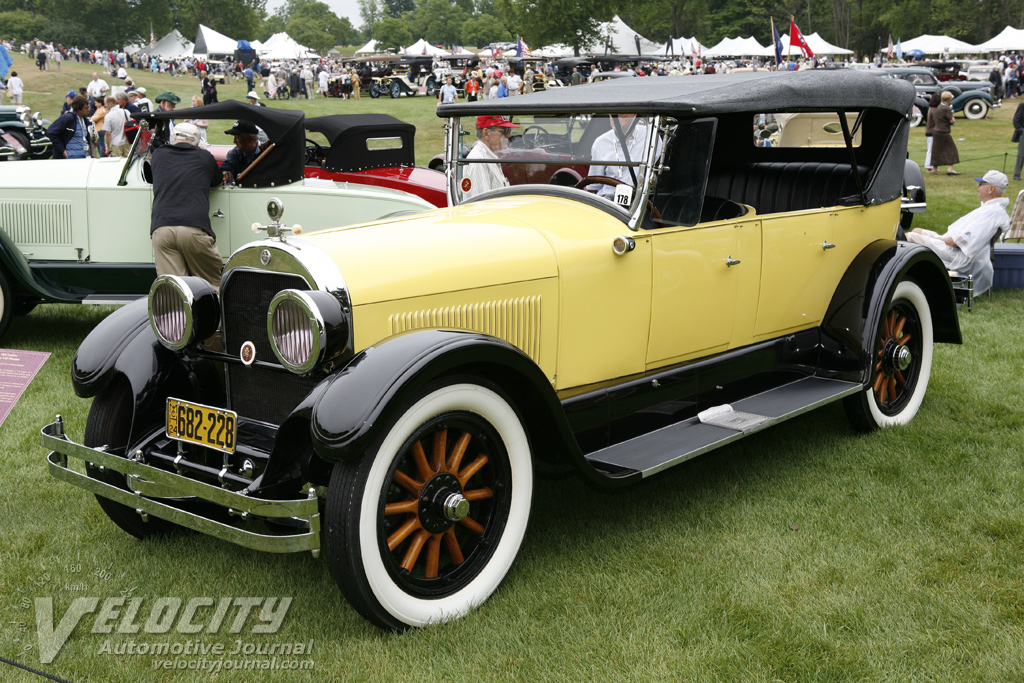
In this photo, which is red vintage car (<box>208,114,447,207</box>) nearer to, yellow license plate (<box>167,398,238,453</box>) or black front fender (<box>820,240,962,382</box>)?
black front fender (<box>820,240,962,382</box>)

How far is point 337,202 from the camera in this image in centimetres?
732

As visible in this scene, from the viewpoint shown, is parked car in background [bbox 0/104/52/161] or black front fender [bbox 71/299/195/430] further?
parked car in background [bbox 0/104/52/161]

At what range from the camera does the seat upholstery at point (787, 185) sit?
5.20m

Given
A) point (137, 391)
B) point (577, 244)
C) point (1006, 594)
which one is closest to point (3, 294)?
point (137, 391)

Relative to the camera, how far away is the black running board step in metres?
3.57

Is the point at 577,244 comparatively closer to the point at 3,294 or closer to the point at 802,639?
the point at 802,639

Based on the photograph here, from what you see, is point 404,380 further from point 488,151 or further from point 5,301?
point 5,301

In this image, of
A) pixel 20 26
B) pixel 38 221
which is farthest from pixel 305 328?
pixel 20 26

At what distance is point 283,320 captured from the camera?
3.04m

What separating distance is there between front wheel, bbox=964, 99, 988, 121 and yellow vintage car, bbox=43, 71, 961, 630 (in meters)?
28.0

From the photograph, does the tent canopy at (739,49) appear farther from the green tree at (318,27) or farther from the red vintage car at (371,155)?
the green tree at (318,27)

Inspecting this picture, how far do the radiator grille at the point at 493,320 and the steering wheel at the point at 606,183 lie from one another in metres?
0.76

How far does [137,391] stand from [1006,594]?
3489 millimetres

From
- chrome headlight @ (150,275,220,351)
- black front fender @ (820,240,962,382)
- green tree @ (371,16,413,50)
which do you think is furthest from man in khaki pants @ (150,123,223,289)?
green tree @ (371,16,413,50)
